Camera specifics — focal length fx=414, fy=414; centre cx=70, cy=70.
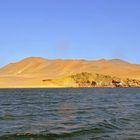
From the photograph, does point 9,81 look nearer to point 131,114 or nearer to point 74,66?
point 74,66

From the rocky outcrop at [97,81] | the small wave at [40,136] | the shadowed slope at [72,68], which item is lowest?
the small wave at [40,136]

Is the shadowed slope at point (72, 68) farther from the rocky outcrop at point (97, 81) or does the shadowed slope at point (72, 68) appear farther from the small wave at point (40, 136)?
the small wave at point (40, 136)

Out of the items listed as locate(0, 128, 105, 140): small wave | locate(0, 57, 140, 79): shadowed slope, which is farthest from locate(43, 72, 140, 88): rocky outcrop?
locate(0, 128, 105, 140): small wave

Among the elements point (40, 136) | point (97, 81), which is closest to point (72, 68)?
point (97, 81)

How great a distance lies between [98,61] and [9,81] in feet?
218

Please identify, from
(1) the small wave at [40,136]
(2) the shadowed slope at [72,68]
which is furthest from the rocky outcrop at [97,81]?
(1) the small wave at [40,136]

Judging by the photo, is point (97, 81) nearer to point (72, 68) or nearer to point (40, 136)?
point (72, 68)

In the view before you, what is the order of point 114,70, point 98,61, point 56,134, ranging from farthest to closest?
point 98,61
point 114,70
point 56,134

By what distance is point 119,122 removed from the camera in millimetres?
25031

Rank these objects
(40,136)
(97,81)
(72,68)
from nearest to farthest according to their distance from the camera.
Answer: (40,136)
(97,81)
(72,68)

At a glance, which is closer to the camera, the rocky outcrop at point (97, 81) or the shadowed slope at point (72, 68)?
the rocky outcrop at point (97, 81)

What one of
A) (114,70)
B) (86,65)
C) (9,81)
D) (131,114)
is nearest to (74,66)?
(86,65)

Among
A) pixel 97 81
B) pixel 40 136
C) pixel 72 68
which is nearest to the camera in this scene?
pixel 40 136

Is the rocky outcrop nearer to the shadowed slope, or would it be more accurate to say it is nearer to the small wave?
the shadowed slope
